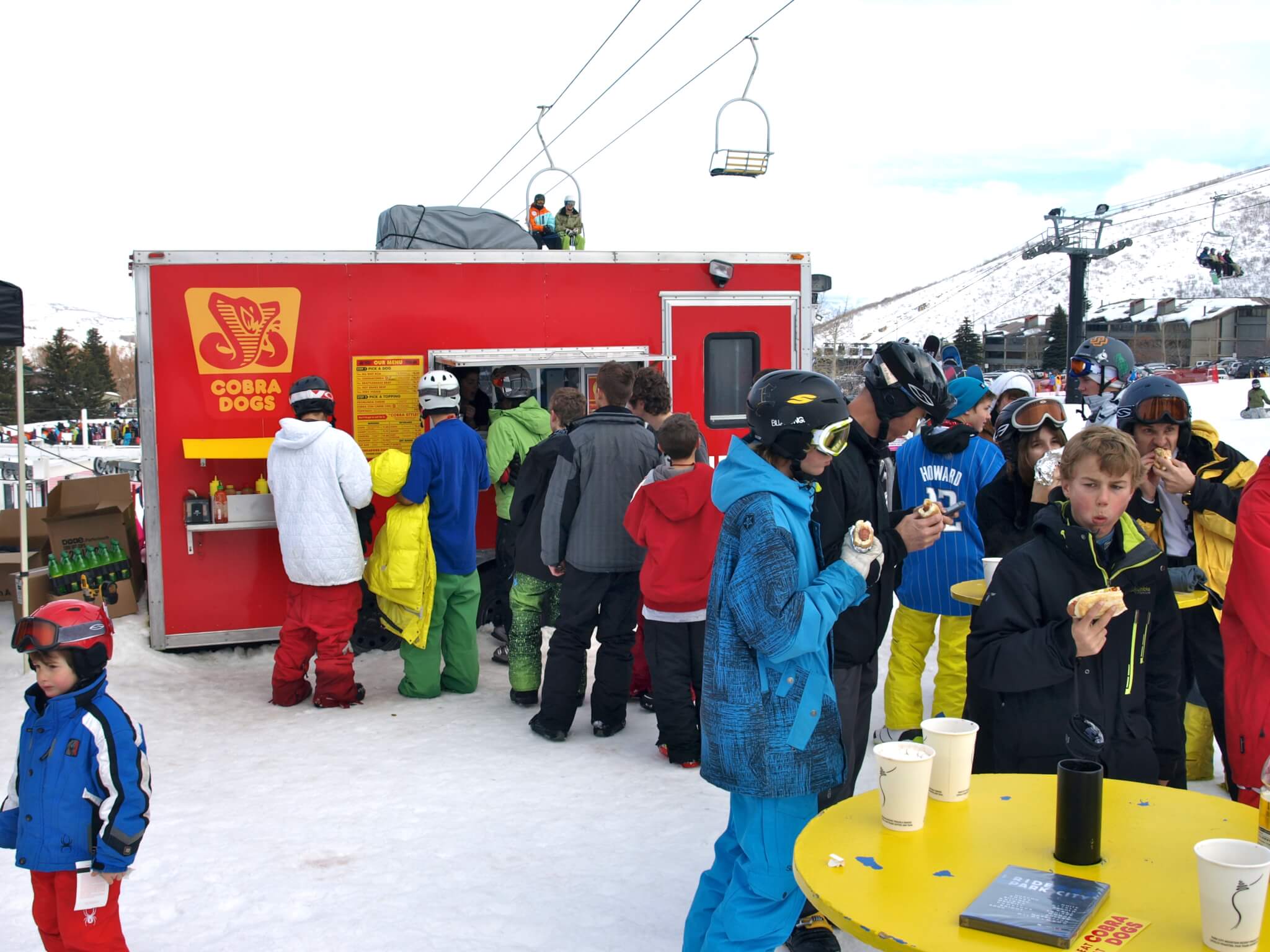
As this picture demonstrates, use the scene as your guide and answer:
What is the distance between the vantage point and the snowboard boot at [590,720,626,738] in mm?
6086

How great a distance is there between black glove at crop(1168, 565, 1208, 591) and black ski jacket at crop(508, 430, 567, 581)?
3270mm

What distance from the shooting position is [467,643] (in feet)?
23.0

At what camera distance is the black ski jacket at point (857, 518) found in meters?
3.51

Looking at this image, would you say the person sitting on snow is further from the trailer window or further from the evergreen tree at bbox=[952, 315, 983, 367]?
the evergreen tree at bbox=[952, 315, 983, 367]

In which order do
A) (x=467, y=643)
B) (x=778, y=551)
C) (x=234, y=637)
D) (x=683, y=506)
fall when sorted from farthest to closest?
(x=234, y=637), (x=467, y=643), (x=683, y=506), (x=778, y=551)

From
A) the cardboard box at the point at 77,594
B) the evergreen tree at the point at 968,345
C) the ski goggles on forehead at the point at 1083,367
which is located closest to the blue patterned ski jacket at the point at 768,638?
the cardboard box at the point at 77,594

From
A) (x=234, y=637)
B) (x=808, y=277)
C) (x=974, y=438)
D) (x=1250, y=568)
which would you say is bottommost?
(x=234, y=637)

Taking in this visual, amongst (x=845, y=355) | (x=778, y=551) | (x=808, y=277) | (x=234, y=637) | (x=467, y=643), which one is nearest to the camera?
(x=778, y=551)

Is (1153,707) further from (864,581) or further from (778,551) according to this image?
(778,551)

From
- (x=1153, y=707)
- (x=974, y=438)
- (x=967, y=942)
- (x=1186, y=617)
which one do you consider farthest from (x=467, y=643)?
(x=967, y=942)

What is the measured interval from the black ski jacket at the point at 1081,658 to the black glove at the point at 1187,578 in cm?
105

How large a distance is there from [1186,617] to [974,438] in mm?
1312

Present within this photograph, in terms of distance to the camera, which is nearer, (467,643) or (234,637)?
(467,643)

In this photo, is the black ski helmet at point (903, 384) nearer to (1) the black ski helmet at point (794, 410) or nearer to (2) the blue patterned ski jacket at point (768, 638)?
(1) the black ski helmet at point (794, 410)
